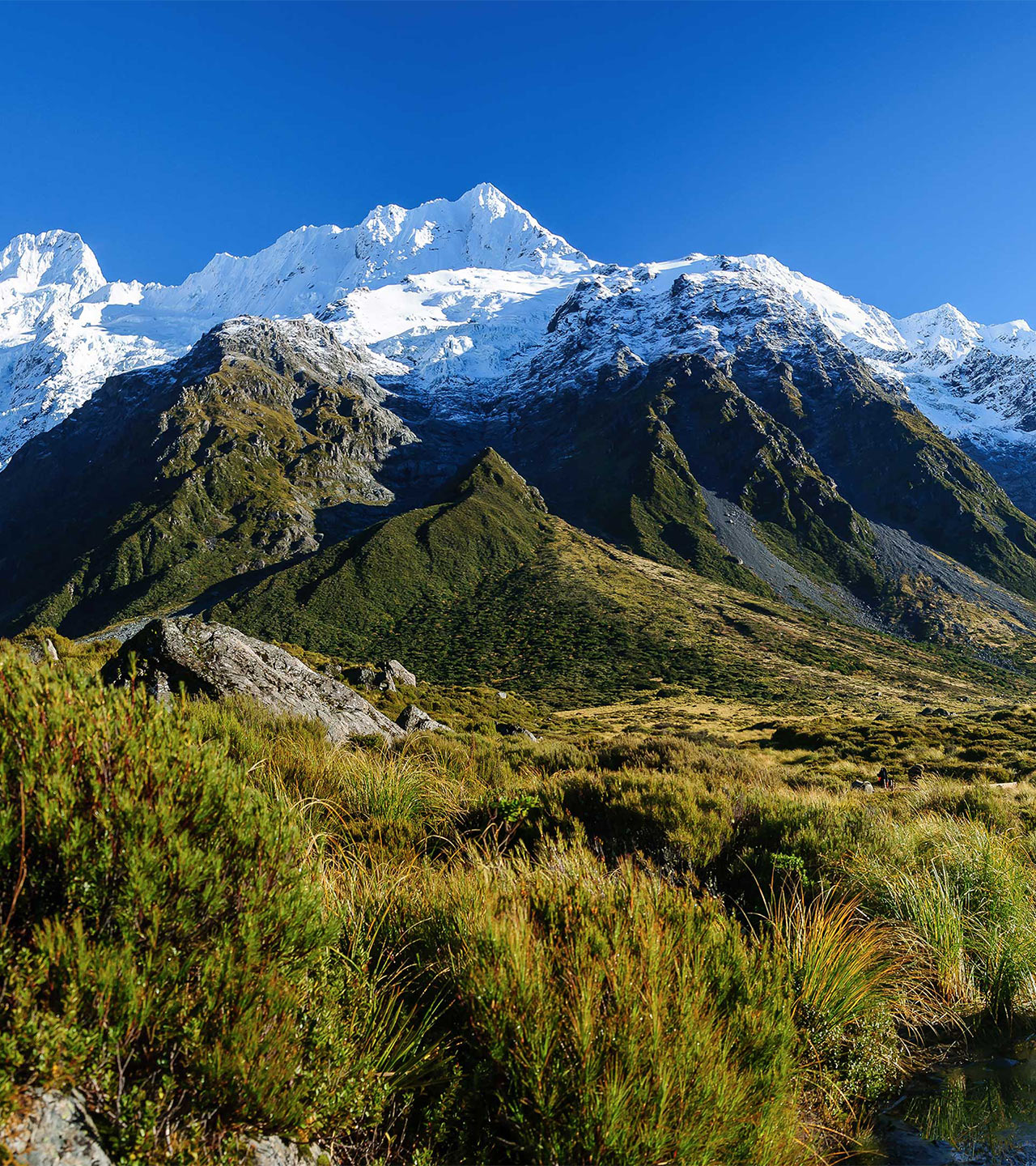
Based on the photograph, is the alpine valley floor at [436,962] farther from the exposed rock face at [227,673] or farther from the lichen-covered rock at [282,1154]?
the exposed rock face at [227,673]

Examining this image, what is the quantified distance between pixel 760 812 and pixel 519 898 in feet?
15.7

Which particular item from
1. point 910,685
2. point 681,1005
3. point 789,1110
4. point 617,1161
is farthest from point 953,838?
point 910,685

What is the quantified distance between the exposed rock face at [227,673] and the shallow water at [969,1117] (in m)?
10.9

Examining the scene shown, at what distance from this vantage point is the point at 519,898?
3645mm

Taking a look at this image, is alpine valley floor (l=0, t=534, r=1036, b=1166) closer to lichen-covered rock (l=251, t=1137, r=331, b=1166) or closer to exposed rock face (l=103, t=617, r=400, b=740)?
lichen-covered rock (l=251, t=1137, r=331, b=1166)

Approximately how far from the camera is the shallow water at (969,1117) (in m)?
3.72

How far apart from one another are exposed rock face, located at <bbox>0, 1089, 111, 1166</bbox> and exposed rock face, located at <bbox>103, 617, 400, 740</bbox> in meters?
11.3

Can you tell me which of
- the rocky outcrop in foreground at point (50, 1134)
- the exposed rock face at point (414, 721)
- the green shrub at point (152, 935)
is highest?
the green shrub at point (152, 935)

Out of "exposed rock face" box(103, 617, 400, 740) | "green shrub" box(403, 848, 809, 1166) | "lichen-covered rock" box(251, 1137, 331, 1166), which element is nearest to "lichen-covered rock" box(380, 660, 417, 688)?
"exposed rock face" box(103, 617, 400, 740)

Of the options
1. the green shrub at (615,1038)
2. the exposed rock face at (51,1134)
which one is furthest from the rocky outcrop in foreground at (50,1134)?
the green shrub at (615,1038)

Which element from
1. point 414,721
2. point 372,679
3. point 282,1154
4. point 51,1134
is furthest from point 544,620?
point 51,1134

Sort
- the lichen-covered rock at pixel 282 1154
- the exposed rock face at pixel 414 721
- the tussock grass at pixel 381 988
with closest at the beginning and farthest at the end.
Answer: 1. the tussock grass at pixel 381 988
2. the lichen-covered rock at pixel 282 1154
3. the exposed rock face at pixel 414 721

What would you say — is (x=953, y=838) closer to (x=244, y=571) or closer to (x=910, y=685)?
(x=910, y=685)

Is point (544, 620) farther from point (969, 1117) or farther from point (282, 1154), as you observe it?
point (282, 1154)
